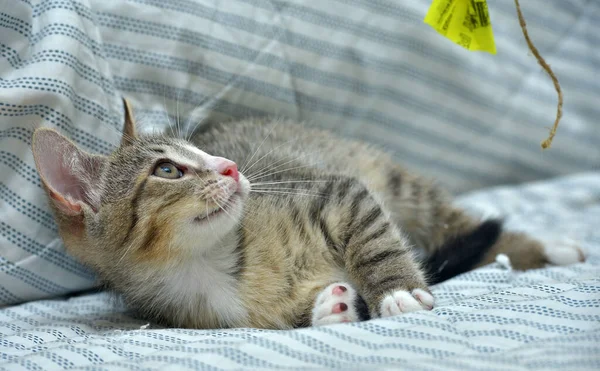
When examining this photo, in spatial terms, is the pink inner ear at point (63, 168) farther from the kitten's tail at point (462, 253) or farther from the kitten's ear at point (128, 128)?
the kitten's tail at point (462, 253)

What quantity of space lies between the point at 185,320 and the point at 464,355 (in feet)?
2.37

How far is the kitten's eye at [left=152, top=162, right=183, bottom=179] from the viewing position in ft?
4.62

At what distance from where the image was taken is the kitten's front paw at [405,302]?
4.42 feet

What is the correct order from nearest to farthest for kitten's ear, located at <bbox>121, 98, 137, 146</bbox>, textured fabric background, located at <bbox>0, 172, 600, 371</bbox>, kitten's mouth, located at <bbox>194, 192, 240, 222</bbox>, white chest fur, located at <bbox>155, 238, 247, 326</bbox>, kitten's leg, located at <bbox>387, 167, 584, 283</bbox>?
textured fabric background, located at <bbox>0, 172, 600, 371</bbox> < kitten's mouth, located at <bbox>194, 192, 240, 222</bbox> < white chest fur, located at <bbox>155, 238, 247, 326</bbox> < kitten's ear, located at <bbox>121, 98, 137, 146</bbox> < kitten's leg, located at <bbox>387, 167, 584, 283</bbox>

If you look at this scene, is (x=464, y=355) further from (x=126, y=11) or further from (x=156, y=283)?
(x=126, y=11)

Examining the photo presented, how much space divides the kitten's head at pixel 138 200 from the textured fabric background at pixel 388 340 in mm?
202

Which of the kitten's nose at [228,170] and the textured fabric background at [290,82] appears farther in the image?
the textured fabric background at [290,82]

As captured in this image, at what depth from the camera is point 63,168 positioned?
1406 millimetres

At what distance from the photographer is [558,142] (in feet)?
8.07

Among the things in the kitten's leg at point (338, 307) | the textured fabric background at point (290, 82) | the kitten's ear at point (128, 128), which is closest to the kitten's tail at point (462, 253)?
the kitten's leg at point (338, 307)

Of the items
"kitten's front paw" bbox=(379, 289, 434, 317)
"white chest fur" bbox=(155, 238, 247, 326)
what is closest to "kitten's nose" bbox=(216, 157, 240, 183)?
"white chest fur" bbox=(155, 238, 247, 326)

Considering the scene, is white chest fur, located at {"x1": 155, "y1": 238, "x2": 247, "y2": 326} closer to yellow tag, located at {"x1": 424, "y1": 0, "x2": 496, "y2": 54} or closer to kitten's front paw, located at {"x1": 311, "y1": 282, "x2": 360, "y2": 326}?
kitten's front paw, located at {"x1": 311, "y1": 282, "x2": 360, "y2": 326}

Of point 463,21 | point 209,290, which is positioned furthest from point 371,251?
point 463,21

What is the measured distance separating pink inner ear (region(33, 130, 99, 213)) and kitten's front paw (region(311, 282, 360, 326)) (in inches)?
24.9
